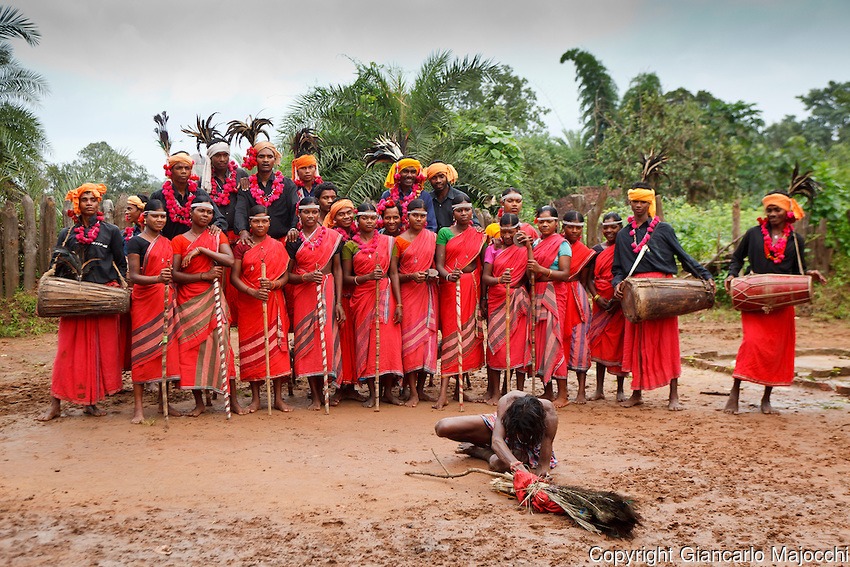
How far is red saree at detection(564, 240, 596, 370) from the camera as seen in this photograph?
8531mm

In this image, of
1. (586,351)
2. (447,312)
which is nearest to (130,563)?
(447,312)

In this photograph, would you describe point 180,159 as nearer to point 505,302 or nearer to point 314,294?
point 314,294

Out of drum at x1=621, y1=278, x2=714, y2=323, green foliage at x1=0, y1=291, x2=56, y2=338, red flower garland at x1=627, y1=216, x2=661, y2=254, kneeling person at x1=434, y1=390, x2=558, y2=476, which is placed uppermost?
red flower garland at x1=627, y1=216, x2=661, y2=254

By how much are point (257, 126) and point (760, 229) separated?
5215 millimetres

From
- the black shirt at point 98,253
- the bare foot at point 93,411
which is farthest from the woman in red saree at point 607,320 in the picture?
the bare foot at point 93,411

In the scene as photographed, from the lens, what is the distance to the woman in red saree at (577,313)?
854 cm

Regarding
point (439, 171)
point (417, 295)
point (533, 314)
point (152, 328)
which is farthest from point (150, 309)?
point (533, 314)

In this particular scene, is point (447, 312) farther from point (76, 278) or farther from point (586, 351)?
point (76, 278)

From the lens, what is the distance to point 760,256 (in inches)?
320

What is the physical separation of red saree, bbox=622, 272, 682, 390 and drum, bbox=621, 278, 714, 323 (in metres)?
0.19

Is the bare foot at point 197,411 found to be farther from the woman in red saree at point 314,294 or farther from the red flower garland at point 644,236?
the red flower garland at point 644,236

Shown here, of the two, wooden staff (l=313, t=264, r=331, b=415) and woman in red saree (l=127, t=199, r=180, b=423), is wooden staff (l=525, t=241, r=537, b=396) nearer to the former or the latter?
wooden staff (l=313, t=264, r=331, b=415)

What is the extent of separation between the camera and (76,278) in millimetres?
7684

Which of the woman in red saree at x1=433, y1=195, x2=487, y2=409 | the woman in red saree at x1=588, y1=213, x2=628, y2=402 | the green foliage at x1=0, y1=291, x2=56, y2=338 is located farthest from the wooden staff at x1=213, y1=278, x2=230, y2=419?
the green foliage at x1=0, y1=291, x2=56, y2=338
